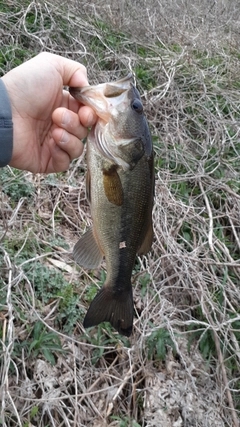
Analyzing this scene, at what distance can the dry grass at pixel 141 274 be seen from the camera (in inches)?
88.0

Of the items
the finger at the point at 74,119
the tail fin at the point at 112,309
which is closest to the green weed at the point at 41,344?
the tail fin at the point at 112,309

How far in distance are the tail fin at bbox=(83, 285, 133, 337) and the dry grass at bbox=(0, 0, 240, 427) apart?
1.55ft

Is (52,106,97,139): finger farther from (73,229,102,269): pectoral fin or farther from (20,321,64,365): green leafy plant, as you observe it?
(20,321,64,365): green leafy plant

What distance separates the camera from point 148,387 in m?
2.35

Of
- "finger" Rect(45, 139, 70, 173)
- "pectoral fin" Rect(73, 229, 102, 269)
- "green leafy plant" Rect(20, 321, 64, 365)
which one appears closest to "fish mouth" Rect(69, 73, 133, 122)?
"finger" Rect(45, 139, 70, 173)

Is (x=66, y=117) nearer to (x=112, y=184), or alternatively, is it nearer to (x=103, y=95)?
(x=103, y=95)

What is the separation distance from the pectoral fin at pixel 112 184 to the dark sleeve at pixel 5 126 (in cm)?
46

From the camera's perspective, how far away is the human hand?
1.73m

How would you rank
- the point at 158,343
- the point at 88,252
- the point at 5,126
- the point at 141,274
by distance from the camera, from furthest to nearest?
the point at 141,274 < the point at 158,343 < the point at 88,252 < the point at 5,126

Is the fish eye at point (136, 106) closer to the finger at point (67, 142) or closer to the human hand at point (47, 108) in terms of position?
the human hand at point (47, 108)

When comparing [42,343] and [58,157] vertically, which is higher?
[58,157]

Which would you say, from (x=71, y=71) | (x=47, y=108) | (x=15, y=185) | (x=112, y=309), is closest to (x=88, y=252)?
(x=112, y=309)

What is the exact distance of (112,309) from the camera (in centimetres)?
185

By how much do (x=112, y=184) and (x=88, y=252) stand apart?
373 mm
